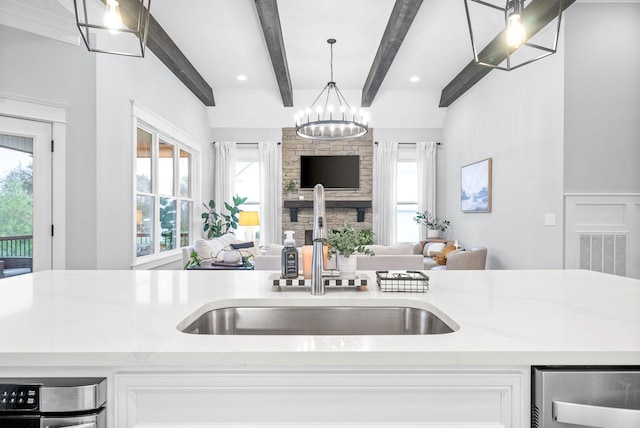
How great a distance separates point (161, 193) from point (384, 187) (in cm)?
374

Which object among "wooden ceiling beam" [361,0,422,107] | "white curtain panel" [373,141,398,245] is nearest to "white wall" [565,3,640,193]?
"wooden ceiling beam" [361,0,422,107]

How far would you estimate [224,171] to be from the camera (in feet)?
21.8

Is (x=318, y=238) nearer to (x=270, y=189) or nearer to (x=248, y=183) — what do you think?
(x=270, y=189)

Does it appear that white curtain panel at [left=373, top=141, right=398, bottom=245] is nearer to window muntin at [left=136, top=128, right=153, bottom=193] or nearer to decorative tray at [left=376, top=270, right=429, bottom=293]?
window muntin at [left=136, top=128, right=153, bottom=193]

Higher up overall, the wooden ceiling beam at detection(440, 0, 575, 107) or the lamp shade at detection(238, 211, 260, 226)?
the wooden ceiling beam at detection(440, 0, 575, 107)

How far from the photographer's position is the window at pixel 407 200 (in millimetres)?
6816

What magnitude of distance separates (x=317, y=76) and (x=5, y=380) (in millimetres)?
5522

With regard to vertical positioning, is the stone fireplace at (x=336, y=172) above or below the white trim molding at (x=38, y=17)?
below

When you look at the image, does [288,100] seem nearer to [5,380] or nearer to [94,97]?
[94,97]

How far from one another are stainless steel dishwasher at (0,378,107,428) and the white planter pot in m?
0.82

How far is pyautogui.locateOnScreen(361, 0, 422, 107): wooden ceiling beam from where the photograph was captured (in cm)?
344

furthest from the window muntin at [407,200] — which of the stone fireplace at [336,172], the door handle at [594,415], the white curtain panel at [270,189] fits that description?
the door handle at [594,415]

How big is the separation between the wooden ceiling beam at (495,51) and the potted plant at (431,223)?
1.94 m

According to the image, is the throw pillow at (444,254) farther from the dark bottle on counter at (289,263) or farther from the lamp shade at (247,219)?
the dark bottle on counter at (289,263)
